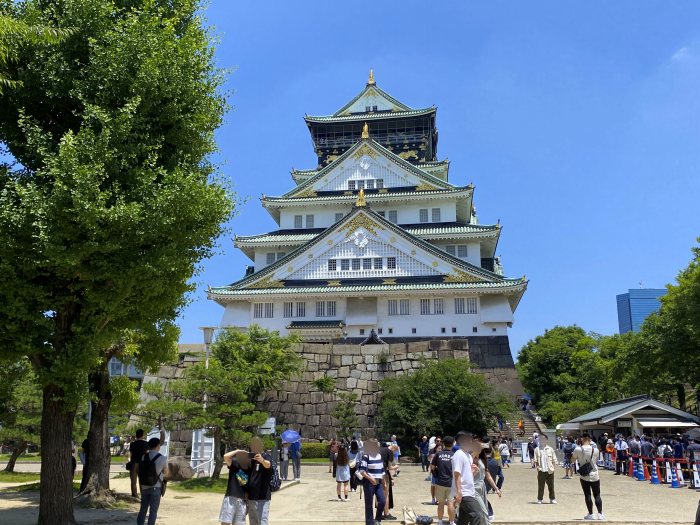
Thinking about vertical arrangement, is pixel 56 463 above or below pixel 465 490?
above

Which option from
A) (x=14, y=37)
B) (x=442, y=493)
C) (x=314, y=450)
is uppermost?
(x=14, y=37)

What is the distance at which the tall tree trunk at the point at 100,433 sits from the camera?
44.6ft

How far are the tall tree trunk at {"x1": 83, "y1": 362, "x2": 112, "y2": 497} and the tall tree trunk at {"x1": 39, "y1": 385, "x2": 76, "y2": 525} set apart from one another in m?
3.06

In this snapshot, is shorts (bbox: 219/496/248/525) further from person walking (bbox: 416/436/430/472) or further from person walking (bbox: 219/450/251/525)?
person walking (bbox: 416/436/430/472)

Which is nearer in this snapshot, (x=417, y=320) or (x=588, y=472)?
(x=588, y=472)

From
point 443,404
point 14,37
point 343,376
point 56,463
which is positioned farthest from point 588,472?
point 343,376

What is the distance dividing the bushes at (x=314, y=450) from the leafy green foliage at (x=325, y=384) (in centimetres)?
256

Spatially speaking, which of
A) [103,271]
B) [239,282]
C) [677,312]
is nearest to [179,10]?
[103,271]

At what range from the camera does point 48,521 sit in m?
10.1

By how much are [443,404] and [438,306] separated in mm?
15575

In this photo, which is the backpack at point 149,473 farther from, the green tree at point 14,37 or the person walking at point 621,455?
the person walking at point 621,455

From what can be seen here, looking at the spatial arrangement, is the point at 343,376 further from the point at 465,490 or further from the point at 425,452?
the point at 465,490

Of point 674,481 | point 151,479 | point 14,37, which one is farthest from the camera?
point 674,481

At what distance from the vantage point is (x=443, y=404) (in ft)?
84.9
